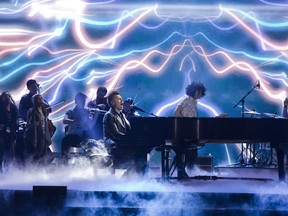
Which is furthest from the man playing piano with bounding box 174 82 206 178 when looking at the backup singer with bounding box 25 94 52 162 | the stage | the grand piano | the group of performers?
the backup singer with bounding box 25 94 52 162

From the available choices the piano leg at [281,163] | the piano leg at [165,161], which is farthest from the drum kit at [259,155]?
the piano leg at [281,163]

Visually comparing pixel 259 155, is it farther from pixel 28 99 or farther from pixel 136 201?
pixel 136 201

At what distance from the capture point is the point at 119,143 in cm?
547

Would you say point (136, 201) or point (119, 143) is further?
point (119, 143)

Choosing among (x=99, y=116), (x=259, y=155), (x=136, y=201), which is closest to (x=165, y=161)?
(x=99, y=116)

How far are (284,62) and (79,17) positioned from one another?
377cm

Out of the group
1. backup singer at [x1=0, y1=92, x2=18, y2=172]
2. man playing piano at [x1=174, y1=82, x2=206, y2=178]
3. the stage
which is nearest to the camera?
the stage

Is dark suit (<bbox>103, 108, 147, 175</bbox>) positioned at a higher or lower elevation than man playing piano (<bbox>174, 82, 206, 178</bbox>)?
lower

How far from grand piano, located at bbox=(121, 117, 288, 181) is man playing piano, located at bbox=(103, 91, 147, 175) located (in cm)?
7

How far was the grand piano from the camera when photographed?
539 cm

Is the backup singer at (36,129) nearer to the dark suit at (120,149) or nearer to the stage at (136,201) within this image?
the dark suit at (120,149)

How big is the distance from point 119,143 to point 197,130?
78 cm

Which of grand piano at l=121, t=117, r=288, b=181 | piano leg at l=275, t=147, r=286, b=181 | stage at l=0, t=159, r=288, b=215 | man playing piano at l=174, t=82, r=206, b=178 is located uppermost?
man playing piano at l=174, t=82, r=206, b=178

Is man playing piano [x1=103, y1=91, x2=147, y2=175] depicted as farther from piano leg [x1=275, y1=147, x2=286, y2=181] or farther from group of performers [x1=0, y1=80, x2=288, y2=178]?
piano leg [x1=275, y1=147, x2=286, y2=181]
